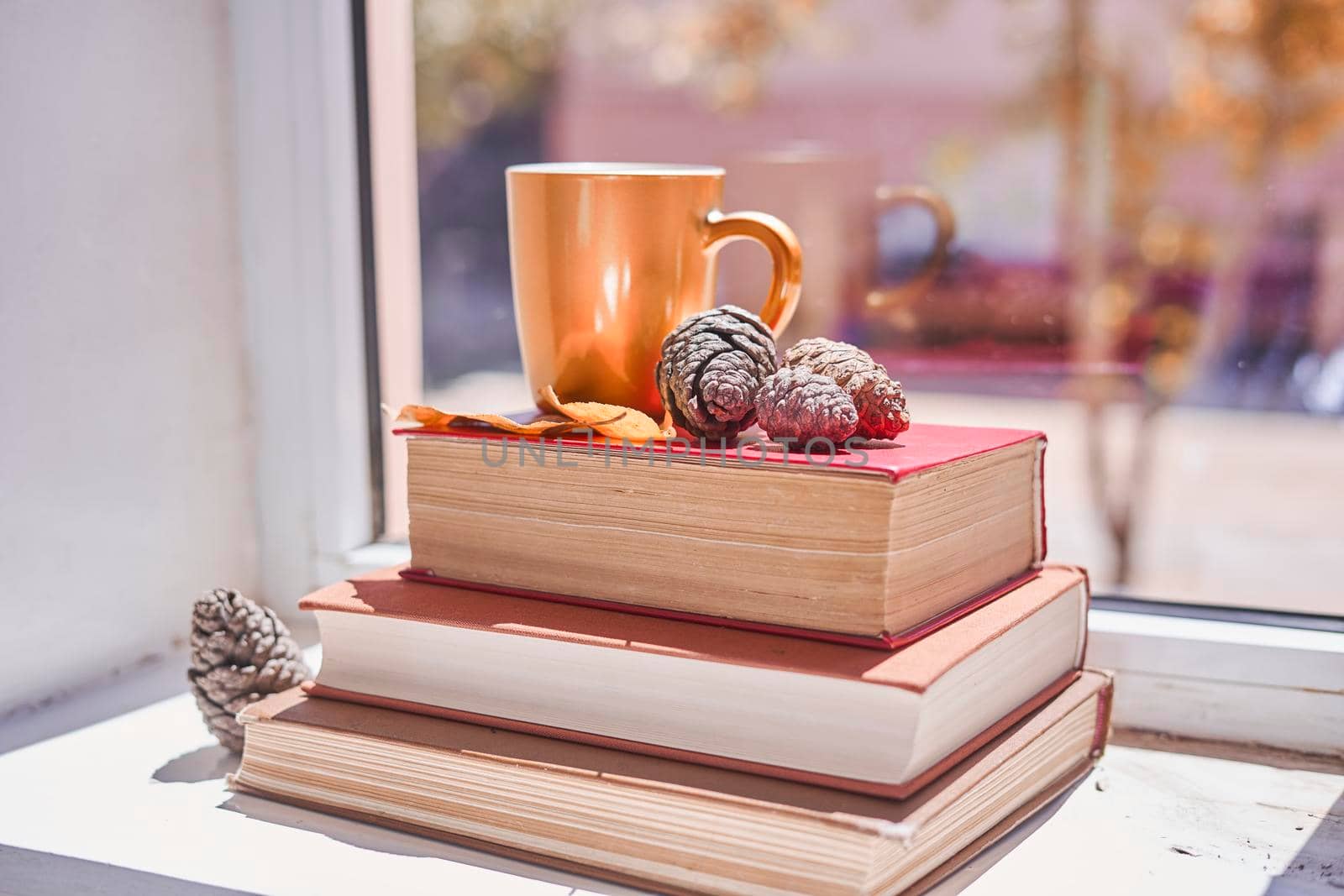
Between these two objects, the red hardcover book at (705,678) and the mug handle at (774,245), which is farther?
the mug handle at (774,245)

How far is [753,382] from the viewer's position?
0.57 m

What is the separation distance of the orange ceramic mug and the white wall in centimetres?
30

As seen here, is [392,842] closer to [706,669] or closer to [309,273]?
[706,669]

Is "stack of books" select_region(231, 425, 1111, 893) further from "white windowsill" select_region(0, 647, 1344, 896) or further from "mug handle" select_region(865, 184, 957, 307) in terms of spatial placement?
"mug handle" select_region(865, 184, 957, 307)

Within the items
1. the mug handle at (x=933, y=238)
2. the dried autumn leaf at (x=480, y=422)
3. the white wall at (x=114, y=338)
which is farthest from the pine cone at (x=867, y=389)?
the white wall at (x=114, y=338)

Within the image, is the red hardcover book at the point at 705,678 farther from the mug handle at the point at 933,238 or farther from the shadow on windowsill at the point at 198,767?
the mug handle at the point at 933,238

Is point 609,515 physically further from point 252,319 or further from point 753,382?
point 252,319

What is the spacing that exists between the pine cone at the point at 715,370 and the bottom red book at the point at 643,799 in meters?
0.17

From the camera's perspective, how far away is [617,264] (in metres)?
0.64

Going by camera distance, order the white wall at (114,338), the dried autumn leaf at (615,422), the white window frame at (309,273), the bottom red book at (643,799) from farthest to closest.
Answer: the white window frame at (309,273) → the white wall at (114,338) → the dried autumn leaf at (615,422) → the bottom red book at (643,799)

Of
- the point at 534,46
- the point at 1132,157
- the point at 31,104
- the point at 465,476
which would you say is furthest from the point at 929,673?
the point at 534,46

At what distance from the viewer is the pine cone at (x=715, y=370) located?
1.85 ft

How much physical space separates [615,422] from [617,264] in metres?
0.10

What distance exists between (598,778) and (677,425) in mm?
188
